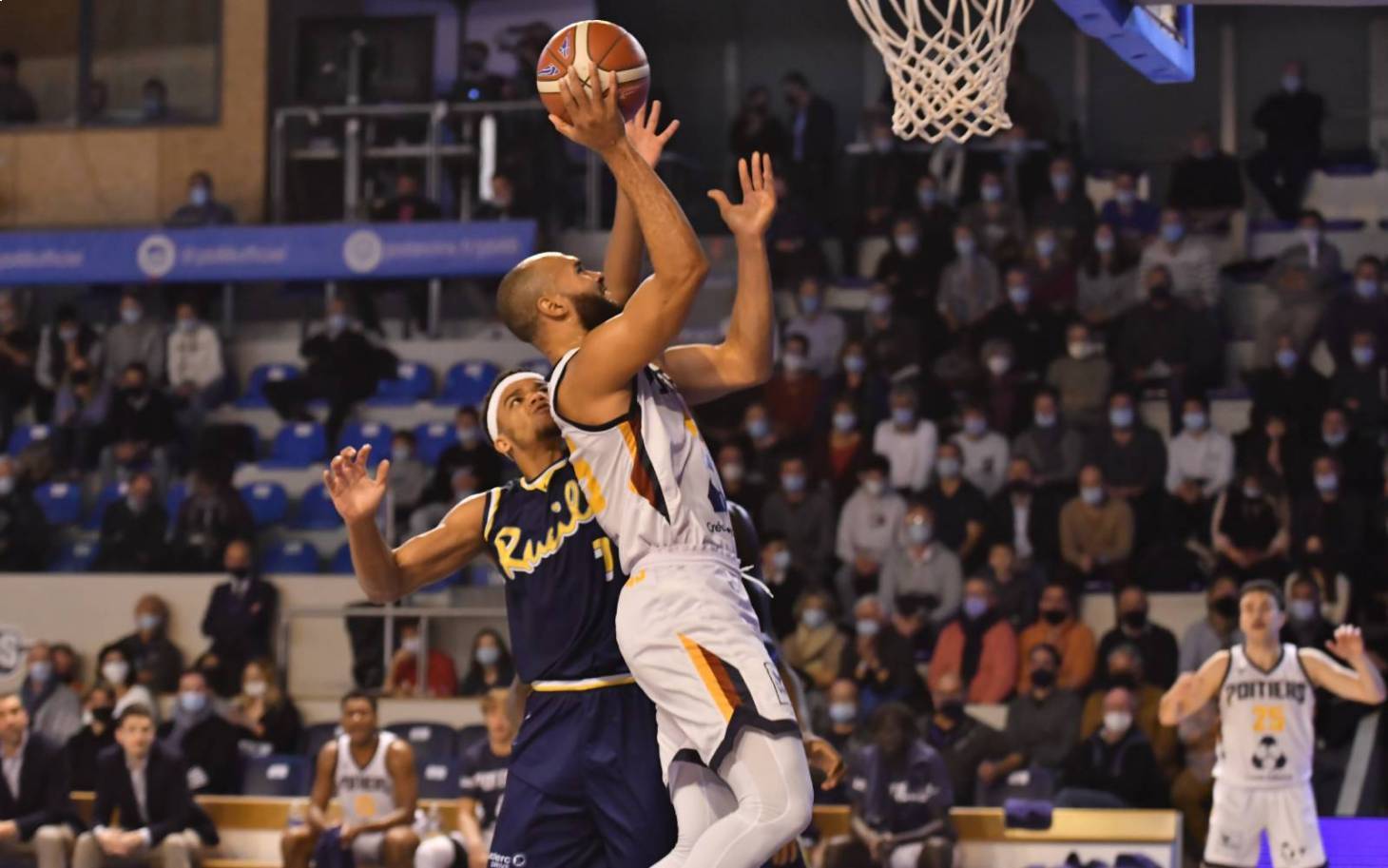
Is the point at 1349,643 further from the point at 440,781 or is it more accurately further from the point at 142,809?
the point at 142,809

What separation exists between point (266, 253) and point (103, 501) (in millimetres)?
2402

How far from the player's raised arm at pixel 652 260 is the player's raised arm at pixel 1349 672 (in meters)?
5.07

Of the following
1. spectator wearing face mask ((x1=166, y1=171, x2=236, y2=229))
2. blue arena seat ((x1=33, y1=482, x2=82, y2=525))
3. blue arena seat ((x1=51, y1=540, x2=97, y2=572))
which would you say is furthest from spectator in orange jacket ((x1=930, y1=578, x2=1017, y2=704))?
spectator wearing face mask ((x1=166, y1=171, x2=236, y2=229))

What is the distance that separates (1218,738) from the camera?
9.43 meters

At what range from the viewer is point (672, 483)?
4.57 metres

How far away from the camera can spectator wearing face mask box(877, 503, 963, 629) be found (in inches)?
499

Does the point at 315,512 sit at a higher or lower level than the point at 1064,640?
higher

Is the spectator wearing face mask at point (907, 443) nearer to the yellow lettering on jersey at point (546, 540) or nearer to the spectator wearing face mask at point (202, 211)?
the spectator wearing face mask at point (202, 211)

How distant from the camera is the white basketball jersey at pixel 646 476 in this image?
15.0 ft

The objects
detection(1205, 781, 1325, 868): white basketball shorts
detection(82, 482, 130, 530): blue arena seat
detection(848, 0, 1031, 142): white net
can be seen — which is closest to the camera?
detection(848, 0, 1031, 142): white net

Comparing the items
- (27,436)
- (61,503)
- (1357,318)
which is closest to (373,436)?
(61,503)

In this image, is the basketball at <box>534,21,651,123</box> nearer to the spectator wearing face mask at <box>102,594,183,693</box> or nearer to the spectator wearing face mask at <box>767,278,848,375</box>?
the spectator wearing face mask at <box>102,594,183,693</box>

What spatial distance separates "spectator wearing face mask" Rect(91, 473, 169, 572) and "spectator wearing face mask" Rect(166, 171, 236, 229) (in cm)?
276

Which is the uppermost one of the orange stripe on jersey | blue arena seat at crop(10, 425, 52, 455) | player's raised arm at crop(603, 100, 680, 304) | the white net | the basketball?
the white net
